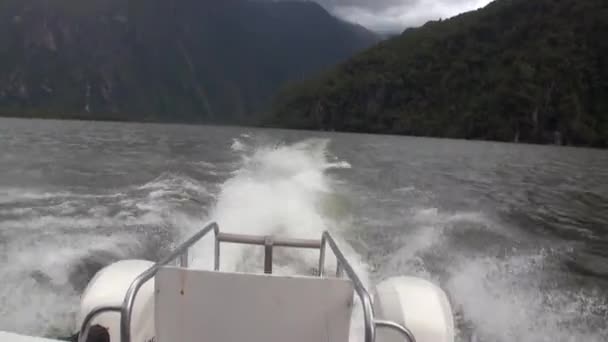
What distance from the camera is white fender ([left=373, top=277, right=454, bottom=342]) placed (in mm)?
3254

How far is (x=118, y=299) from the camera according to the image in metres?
3.53

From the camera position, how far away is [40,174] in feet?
45.7

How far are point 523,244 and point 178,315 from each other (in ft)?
25.7

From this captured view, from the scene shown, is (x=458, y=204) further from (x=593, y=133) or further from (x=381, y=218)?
(x=593, y=133)

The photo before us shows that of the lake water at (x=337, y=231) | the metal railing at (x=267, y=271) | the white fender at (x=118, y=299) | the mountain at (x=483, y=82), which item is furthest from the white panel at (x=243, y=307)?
the mountain at (x=483, y=82)

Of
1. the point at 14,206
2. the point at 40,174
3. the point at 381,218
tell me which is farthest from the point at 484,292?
the point at 40,174

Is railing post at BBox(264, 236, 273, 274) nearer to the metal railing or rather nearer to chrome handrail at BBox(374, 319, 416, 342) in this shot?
the metal railing

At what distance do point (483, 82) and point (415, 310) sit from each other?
4372 inches

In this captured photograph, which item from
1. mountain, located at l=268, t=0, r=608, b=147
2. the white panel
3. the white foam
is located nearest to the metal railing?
the white panel

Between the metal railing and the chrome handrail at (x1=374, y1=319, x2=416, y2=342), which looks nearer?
the metal railing

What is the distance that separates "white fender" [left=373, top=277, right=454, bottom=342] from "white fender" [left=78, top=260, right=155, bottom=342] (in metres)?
1.45

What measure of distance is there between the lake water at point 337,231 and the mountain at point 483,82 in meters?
80.6

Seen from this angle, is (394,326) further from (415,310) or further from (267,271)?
(267,271)

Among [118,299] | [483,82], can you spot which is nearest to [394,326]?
→ [118,299]
